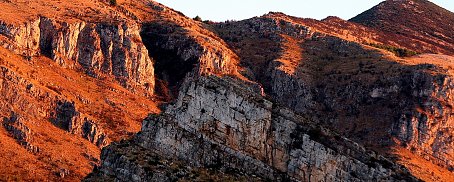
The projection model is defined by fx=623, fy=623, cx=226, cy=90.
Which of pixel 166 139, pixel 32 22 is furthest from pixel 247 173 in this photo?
pixel 32 22

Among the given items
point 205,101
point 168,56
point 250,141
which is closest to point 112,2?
point 168,56

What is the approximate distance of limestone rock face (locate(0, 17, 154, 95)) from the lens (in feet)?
389

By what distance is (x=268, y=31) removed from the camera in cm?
16650

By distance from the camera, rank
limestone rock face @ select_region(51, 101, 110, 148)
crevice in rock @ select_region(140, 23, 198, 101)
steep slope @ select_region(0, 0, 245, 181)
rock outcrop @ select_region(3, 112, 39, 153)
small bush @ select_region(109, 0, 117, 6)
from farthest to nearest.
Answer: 1. small bush @ select_region(109, 0, 117, 6)
2. crevice in rock @ select_region(140, 23, 198, 101)
3. limestone rock face @ select_region(51, 101, 110, 148)
4. steep slope @ select_region(0, 0, 245, 181)
5. rock outcrop @ select_region(3, 112, 39, 153)

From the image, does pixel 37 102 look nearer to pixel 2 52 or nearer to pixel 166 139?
pixel 2 52

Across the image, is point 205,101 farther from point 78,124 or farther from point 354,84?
point 354,84

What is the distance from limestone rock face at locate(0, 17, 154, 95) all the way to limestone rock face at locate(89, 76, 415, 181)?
232 feet

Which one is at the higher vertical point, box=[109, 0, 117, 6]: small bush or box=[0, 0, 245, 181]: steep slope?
box=[109, 0, 117, 6]: small bush

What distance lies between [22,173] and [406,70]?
81.3m

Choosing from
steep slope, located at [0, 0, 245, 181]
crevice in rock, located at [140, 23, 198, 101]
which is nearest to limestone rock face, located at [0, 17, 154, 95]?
steep slope, located at [0, 0, 245, 181]

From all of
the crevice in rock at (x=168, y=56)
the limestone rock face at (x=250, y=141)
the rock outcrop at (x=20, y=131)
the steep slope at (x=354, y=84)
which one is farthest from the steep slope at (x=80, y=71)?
the limestone rock face at (x=250, y=141)

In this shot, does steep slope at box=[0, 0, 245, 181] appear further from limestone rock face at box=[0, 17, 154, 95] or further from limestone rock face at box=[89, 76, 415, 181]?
limestone rock face at box=[89, 76, 415, 181]

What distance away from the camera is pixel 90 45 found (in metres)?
127

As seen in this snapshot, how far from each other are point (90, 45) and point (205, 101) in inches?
3161
